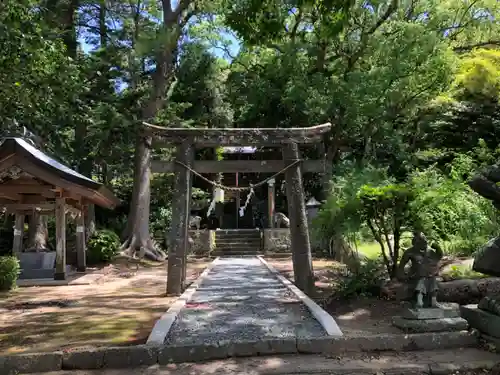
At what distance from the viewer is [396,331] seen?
257 inches

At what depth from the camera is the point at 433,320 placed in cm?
636

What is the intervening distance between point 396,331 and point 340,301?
2508 millimetres

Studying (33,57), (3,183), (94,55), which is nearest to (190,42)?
(94,55)

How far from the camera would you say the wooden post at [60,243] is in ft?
44.6

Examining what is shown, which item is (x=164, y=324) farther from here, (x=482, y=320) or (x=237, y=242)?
(x=237, y=242)

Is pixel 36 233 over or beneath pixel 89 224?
beneath

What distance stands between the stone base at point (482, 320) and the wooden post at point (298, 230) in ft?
14.3

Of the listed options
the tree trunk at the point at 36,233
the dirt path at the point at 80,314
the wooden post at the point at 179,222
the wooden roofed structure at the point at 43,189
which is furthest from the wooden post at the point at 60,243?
the tree trunk at the point at 36,233

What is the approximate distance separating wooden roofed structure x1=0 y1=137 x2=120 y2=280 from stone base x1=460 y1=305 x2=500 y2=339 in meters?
10.8

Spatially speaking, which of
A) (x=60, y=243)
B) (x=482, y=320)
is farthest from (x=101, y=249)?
(x=482, y=320)

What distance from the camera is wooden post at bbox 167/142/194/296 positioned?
1056cm

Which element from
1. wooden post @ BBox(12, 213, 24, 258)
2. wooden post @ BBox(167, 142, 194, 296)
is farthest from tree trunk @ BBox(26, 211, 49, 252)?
wooden post @ BBox(167, 142, 194, 296)

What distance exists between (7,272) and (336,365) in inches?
392

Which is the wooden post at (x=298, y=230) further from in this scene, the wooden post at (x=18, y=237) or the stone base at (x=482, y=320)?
the wooden post at (x=18, y=237)
